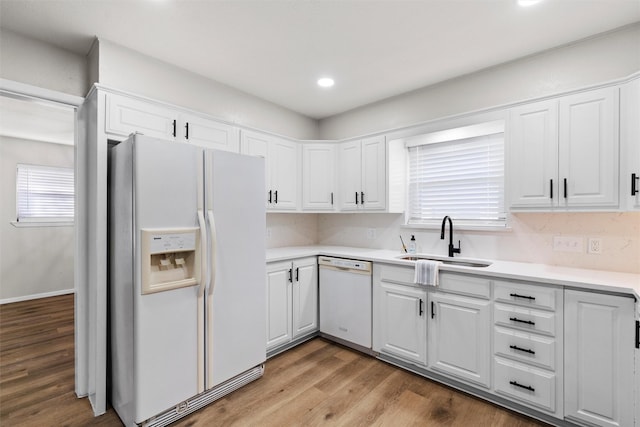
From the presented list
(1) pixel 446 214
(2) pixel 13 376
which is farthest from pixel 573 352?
(2) pixel 13 376

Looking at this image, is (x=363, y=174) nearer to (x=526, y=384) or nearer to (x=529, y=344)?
(x=529, y=344)

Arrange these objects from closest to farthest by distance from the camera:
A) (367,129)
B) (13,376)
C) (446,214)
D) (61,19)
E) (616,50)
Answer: (61,19) < (616,50) < (13,376) < (446,214) < (367,129)

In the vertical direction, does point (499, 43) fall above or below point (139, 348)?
above

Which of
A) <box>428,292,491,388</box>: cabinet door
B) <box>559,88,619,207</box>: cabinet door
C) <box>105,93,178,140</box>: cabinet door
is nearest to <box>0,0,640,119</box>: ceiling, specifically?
<box>105,93,178,140</box>: cabinet door

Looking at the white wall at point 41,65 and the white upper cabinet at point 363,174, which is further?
the white upper cabinet at point 363,174

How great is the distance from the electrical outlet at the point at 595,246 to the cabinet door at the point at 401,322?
1.23 meters

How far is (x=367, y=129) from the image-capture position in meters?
3.67

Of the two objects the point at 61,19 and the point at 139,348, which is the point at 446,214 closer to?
the point at 139,348

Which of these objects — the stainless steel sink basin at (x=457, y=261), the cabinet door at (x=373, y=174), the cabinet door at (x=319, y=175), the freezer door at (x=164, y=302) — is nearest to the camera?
the freezer door at (x=164, y=302)

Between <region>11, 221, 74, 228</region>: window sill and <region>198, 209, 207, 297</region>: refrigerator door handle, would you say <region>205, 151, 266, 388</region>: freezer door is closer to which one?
<region>198, 209, 207, 297</region>: refrigerator door handle

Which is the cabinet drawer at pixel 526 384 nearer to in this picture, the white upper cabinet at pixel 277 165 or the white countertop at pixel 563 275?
the white countertop at pixel 563 275

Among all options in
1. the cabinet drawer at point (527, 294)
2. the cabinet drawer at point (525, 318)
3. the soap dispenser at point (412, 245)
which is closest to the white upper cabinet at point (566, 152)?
the cabinet drawer at point (527, 294)

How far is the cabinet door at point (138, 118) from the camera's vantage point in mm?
2170

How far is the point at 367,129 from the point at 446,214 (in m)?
1.36
